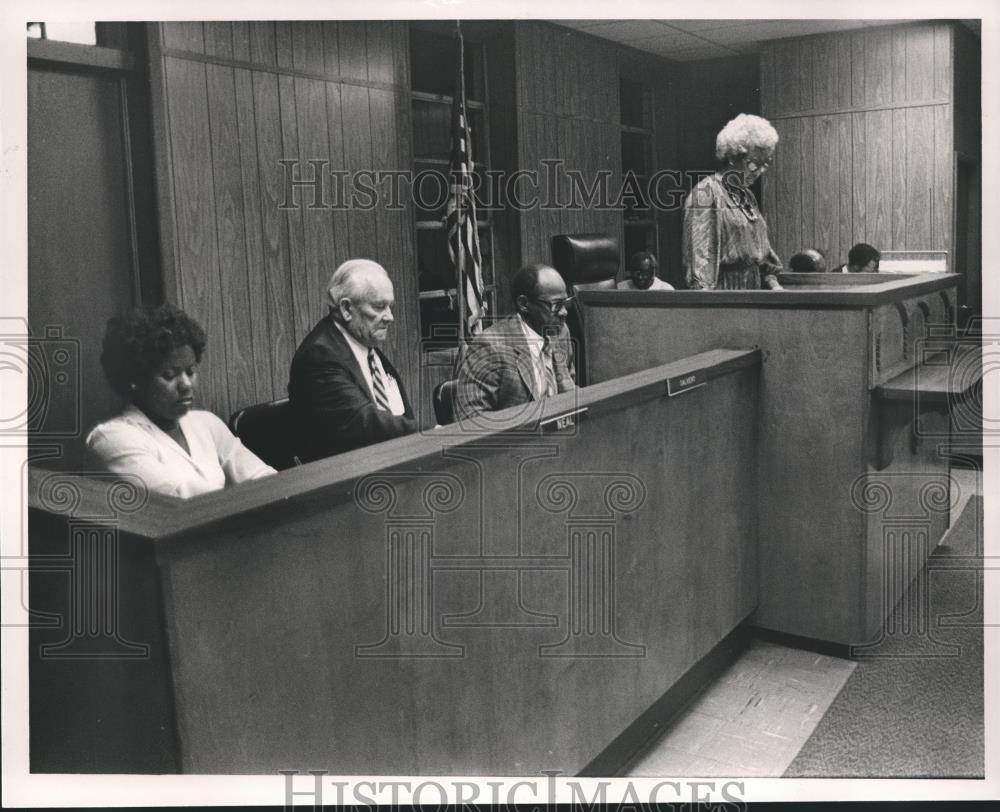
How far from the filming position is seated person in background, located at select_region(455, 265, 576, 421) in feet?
9.03

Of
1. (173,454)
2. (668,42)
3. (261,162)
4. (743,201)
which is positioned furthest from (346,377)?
(668,42)

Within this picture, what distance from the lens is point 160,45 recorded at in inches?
149

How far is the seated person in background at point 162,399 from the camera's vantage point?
71.2 inches

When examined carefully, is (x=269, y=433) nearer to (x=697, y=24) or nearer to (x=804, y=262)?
(x=804, y=262)

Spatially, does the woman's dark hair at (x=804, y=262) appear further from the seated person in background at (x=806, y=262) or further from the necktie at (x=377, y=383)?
the necktie at (x=377, y=383)

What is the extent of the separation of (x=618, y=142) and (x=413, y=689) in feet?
20.1

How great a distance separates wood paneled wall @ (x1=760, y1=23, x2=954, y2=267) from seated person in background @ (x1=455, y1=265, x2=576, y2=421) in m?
4.85

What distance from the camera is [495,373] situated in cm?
277

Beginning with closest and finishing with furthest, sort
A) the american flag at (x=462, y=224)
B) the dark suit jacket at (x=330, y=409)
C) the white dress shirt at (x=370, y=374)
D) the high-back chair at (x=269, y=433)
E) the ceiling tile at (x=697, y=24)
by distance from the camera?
the dark suit jacket at (x=330, y=409)
the white dress shirt at (x=370, y=374)
the high-back chair at (x=269, y=433)
the american flag at (x=462, y=224)
the ceiling tile at (x=697, y=24)

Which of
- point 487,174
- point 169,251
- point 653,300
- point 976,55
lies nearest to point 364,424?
point 653,300

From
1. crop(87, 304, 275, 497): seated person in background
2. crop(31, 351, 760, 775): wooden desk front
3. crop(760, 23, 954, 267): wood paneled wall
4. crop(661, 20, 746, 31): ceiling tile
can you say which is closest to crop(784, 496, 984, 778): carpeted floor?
crop(31, 351, 760, 775): wooden desk front

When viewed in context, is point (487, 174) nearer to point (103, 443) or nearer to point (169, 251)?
point (169, 251)

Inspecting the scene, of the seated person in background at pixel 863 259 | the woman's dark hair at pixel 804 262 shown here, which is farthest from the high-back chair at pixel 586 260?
the seated person in background at pixel 863 259

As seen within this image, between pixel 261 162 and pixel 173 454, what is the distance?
2686mm
